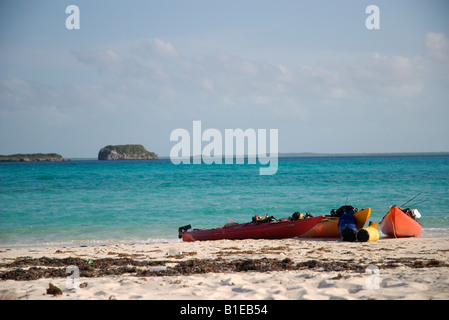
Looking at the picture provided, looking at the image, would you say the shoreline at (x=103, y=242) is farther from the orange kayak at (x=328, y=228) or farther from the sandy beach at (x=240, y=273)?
the sandy beach at (x=240, y=273)

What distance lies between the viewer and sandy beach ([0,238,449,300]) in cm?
570

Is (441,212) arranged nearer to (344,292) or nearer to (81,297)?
(344,292)

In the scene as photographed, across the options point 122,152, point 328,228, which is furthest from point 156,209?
point 122,152

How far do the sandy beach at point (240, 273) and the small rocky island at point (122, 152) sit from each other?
140082mm

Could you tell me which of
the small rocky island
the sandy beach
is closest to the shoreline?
the sandy beach

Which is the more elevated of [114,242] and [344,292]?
[344,292]

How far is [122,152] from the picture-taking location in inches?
5837

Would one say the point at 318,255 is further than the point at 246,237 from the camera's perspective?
No

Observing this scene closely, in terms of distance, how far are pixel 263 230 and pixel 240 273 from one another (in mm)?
5708

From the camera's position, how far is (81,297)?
573 cm

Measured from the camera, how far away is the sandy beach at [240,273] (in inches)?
225

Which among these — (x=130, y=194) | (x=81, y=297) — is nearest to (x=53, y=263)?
(x=81, y=297)

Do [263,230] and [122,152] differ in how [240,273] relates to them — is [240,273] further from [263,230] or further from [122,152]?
[122,152]
